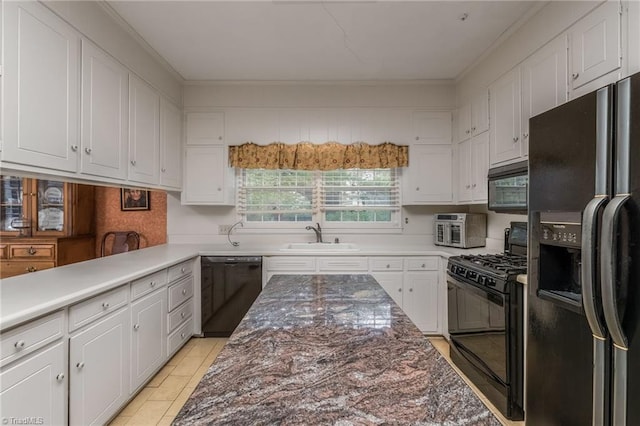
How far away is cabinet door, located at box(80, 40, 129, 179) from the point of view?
208 centimetres

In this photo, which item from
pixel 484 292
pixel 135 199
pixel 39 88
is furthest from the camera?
pixel 135 199

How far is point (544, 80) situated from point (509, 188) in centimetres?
75

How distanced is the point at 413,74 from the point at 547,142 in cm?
222

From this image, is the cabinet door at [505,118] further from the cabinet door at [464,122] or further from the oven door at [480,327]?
the oven door at [480,327]

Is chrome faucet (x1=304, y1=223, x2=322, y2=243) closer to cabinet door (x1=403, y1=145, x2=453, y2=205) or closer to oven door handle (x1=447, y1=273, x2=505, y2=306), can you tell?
cabinet door (x1=403, y1=145, x2=453, y2=205)

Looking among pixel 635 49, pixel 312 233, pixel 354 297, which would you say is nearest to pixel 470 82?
pixel 635 49

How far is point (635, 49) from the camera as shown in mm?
1545

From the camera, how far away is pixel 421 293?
10.9ft

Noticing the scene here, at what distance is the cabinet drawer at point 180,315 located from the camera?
2.74 meters

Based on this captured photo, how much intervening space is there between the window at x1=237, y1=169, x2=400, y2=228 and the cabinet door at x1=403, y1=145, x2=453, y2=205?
0.91ft

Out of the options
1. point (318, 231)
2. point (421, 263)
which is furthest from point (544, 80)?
point (318, 231)

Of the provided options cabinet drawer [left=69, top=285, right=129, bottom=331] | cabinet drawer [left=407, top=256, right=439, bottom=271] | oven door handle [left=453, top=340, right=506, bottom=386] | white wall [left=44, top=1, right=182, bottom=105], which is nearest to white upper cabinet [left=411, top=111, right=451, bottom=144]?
cabinet drawer [left=407, top=256, right=439, bottom=271]

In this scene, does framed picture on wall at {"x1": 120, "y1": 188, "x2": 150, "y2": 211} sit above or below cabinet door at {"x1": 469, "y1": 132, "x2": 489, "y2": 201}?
below

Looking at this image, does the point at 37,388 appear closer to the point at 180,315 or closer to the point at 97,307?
the point at 97,307
